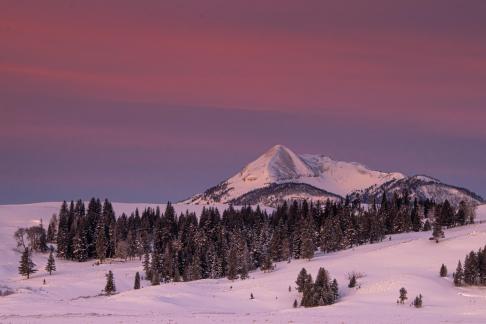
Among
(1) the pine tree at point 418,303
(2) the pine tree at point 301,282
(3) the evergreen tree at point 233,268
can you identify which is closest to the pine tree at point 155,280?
(3) the evergreen tree at point 233,268

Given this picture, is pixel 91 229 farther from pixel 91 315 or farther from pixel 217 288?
pixel 91 315

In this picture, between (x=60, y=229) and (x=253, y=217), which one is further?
(x=253, y=217)

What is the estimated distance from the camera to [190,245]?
146m

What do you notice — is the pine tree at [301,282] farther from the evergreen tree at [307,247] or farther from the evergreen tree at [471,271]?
the evergreen tree at [307,247]

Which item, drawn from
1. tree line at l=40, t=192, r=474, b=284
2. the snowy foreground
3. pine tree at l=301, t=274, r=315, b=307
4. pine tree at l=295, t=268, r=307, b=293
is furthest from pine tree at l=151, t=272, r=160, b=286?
pine tree at l=301, t=274, r=315, b=307

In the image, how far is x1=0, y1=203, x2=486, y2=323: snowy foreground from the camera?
5372cm

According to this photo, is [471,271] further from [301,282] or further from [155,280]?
[155,280]

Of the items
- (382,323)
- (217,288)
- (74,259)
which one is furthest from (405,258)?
(74,259)

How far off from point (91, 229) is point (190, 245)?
43.0m

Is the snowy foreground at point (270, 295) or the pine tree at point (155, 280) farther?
the pine tree at point (155, 280)

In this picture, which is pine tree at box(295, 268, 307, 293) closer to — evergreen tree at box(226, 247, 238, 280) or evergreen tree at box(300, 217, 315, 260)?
evergreen tree at box(226, 247, 238, 280)

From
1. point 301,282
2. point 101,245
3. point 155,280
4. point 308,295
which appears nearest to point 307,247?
point 155,280

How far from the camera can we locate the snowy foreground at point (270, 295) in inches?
2115

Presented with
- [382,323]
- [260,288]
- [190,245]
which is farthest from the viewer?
[190,245]
